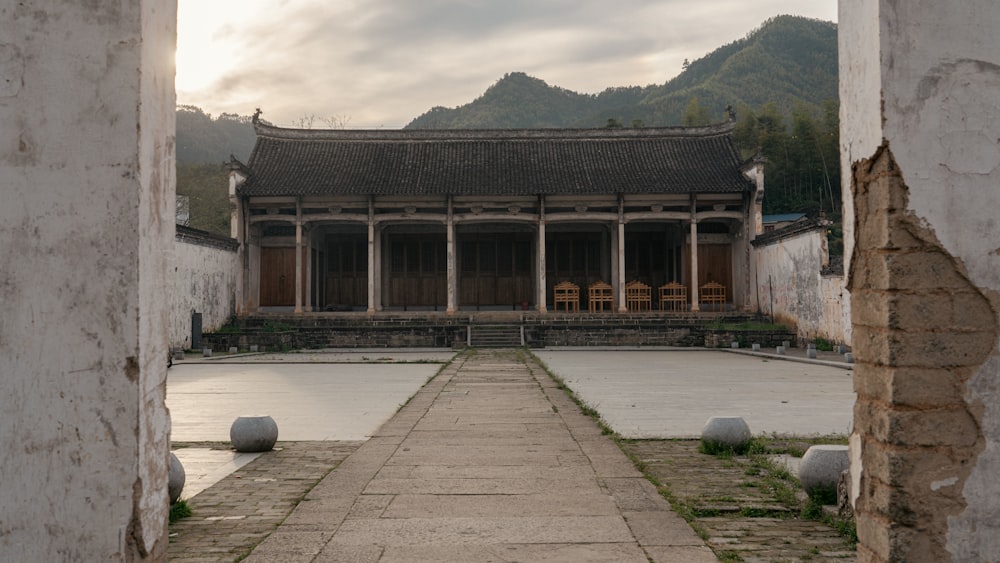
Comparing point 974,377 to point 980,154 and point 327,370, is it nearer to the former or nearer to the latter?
point 980,154

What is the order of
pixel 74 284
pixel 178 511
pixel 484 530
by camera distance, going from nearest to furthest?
pixel 74 284
pixel 484 530
pixel 178 511

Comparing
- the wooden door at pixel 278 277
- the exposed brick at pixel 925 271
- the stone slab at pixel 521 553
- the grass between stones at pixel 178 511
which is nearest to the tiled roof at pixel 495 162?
the wooden door at pixel 278 277

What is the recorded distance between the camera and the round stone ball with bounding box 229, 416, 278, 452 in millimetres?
5445

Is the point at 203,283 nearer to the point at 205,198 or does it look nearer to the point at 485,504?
the point at 485,504

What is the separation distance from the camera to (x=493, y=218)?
23547 millimetres

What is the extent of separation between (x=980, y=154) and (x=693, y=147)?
23.3 meters

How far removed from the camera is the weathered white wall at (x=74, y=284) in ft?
8.57

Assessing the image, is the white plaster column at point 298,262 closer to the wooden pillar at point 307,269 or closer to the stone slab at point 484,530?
the wooden pillar at point 307,269

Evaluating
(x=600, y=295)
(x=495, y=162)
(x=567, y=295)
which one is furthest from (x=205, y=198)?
(x=600, y=295)

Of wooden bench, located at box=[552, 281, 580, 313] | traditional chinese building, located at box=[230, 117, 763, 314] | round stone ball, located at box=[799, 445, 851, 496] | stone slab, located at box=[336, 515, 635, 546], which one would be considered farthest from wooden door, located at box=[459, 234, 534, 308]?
stone slab, located at box=[336, 515, 635, 546]

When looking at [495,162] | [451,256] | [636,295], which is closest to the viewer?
[451,256]

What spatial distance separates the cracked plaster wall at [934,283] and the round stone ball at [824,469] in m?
1.07

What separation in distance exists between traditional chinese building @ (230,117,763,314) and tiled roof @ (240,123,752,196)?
0.06 m

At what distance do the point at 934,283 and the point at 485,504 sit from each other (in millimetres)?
2462
